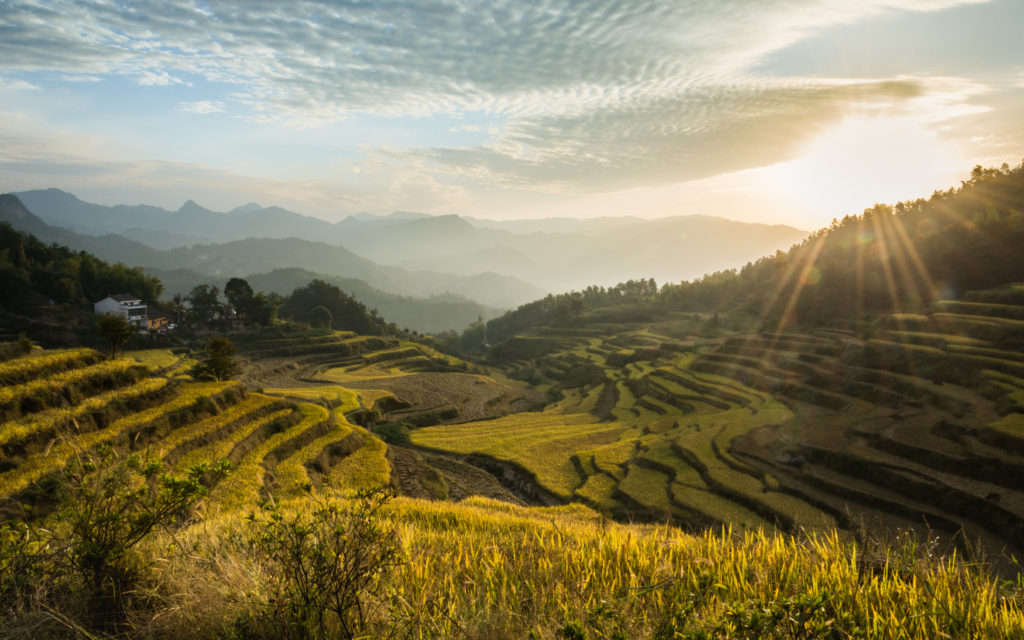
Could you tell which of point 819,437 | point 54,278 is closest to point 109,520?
point 819,437

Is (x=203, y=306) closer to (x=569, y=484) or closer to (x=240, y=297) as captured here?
(x=240, y=297)

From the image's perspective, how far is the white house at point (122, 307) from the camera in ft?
220

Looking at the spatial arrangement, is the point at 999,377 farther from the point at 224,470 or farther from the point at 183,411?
the point at 183,411

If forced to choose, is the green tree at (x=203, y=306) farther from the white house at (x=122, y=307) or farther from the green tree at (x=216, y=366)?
the green tree at (x=216, y=366)

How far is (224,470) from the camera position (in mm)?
4684

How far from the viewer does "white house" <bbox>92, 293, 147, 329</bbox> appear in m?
67.0

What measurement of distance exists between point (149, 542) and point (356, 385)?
46509mm

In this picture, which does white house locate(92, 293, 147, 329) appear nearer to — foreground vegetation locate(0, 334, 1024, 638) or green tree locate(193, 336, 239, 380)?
green tree locate(193, 336, 239, 380)

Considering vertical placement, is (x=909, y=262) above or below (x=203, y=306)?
above

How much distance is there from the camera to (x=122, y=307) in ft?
221

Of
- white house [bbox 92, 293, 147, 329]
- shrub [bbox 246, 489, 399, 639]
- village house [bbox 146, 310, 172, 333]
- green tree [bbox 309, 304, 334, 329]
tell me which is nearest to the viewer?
shrub [bbox 246, 489, 399, 639]

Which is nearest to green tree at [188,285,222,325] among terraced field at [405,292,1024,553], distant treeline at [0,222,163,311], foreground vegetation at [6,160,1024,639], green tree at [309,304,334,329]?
distant treeline at [0,222,163,311]

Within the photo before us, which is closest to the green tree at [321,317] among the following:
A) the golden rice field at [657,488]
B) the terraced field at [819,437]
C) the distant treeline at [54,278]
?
the distant treeline at [54,278]

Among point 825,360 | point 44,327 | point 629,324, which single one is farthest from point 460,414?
point 629,324
